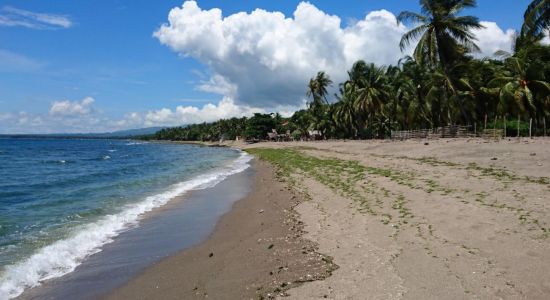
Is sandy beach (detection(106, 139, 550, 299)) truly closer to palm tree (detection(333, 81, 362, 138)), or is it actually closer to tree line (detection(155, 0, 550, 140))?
tree line (detection(155, 0, 550, 140))

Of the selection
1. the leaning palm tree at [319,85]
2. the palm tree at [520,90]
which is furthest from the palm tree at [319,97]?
the palm tree at [520,90]

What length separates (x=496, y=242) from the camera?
739 centimetres

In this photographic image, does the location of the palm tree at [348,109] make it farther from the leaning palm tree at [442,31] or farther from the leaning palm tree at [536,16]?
the leaning palm tree at [536,16]

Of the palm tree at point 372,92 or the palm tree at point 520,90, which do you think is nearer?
the palm tree at point 520,90

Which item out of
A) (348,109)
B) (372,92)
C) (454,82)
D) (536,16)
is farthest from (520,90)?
(348,109)

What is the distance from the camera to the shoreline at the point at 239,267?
21.9 ft

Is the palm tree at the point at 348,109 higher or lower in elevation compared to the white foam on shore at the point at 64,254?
higher

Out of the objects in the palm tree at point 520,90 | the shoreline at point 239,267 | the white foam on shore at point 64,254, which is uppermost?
the palm tree at point 520,90

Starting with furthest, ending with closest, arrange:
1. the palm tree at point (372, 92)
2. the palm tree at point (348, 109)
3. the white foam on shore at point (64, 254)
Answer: the palm tree at point (348, 109) < the palm tree at point (372, 92) < the white foam on shore at point (64, 254)

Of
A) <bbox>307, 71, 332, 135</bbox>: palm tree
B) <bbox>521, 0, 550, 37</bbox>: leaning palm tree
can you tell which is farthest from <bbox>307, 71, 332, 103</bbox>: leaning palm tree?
<bbox>521, 0, 550, 37</bbox>: leaning palm tree

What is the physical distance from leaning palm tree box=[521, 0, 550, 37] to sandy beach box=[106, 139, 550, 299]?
10.7 meters

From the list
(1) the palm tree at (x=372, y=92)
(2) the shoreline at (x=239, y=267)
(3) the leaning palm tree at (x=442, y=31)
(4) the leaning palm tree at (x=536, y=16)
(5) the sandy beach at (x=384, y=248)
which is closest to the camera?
(5) the sandy beach at (x=384, y=248)

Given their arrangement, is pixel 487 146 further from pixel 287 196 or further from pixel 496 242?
pixel 496 242

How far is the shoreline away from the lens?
6688mm
